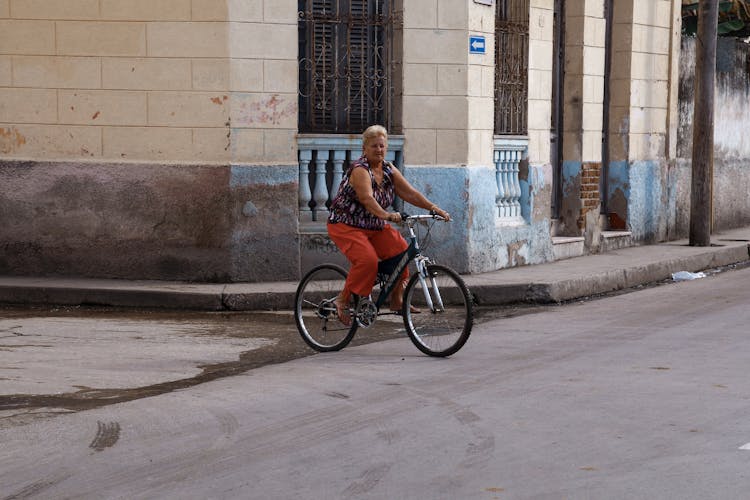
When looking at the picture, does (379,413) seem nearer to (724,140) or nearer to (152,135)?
(152,135)

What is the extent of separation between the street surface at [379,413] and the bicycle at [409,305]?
192 millimetres

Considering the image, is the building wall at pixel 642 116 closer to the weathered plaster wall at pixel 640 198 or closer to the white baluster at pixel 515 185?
the weathered plaster wall at pixel 640 198

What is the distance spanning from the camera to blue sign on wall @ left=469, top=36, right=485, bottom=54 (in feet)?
41.9

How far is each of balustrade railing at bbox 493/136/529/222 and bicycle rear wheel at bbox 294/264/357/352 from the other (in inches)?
187

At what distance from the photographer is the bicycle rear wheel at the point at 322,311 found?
9.13 m

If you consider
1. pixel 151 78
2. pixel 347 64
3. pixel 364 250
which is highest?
pixel 347 64

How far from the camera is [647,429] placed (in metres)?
6.24

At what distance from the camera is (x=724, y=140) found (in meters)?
19.2

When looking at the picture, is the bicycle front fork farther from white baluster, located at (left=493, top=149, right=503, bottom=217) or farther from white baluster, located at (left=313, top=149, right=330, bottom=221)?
white baluster, located at (left=493, top=149, right=503, bottom=217)

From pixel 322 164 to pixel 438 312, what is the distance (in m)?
4.37

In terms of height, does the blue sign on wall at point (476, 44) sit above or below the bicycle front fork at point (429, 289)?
above

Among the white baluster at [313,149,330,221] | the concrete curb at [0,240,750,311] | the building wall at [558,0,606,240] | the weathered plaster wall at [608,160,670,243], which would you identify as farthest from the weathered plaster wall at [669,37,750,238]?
the white baluster at [313,149,330,221]

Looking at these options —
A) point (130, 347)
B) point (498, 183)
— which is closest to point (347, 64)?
point (498, 183)

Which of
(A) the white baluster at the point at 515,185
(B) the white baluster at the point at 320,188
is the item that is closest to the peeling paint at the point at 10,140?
(B) the white baluster at the point at 320,188
